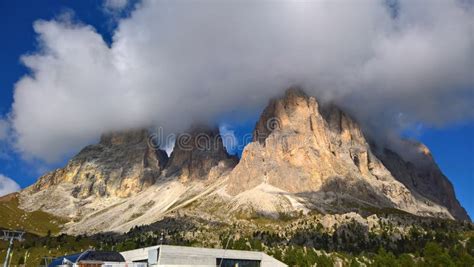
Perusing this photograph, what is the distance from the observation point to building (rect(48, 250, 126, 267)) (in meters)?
101

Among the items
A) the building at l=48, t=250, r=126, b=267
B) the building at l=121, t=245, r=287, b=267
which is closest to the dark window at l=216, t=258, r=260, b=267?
the building at l=121, t=245, r=287, b=267

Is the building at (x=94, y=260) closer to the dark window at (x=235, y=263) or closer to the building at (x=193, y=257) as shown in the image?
the building at (x=193, y=257)

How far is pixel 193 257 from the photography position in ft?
347

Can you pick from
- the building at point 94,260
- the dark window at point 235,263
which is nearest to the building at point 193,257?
the dark window at point 235,263

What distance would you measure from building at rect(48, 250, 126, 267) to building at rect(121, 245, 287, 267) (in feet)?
12.7

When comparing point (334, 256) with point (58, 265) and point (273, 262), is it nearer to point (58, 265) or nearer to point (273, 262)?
point (273, 262)

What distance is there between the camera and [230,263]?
112 metres

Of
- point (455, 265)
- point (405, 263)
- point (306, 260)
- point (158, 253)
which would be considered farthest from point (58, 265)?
point (455, 265)

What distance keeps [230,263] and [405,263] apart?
80057mm

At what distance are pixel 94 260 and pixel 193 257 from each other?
73.7 ft

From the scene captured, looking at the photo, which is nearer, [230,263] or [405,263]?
[230,263]

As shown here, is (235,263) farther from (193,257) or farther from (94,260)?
(94,260)

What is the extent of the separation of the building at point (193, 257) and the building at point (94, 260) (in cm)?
386

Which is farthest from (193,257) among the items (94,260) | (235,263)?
(94,260)
